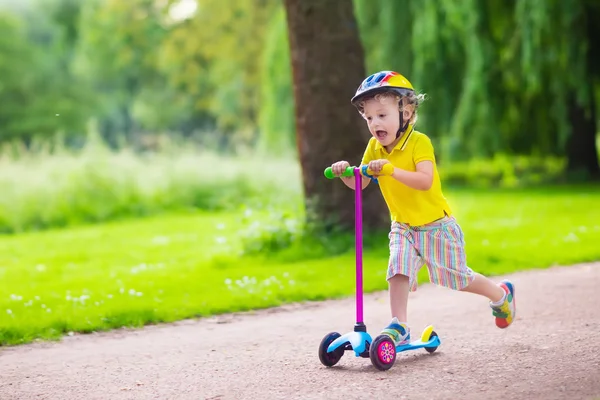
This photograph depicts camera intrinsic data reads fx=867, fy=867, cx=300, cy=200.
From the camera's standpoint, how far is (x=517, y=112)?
16.3 meters

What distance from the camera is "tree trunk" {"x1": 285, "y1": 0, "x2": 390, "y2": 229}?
29.1 feet

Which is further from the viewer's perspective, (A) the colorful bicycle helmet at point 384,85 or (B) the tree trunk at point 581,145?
(B) the tree trunk at point 581,145

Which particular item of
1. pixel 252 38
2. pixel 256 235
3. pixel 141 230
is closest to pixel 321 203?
pixel 256 235

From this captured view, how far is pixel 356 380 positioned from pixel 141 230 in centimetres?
946

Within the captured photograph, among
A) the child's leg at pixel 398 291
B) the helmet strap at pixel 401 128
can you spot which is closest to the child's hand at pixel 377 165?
the helmet strap at pixel 401 128

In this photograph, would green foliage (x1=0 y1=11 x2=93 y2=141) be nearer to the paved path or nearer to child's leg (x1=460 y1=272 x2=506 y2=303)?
the paved path

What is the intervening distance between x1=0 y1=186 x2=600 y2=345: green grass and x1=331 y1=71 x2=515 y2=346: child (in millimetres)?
2275

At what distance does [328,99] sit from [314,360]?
4.66 meters

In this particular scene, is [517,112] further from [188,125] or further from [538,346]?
[188,125]

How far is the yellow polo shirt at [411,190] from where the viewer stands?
443 cm

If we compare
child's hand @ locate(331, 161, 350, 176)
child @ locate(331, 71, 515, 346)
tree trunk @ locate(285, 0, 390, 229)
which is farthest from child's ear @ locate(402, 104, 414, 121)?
tree trunk @ locate(285, 0, 390, 229)

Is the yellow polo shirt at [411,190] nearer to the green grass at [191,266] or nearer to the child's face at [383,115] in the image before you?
the child's face at [383,115]

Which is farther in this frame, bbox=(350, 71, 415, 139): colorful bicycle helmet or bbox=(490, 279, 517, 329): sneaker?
bbox=(490, 279, 517, 329): sneaker

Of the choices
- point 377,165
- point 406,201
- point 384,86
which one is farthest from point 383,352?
point 384,86
